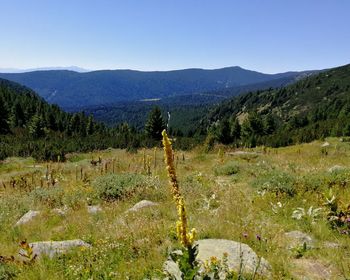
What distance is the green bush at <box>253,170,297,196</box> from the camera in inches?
377

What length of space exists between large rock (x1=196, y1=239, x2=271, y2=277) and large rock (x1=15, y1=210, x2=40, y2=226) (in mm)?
5169

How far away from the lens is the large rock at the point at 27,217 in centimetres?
879

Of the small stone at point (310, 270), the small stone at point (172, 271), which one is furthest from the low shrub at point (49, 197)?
the small stone at point (310, 270)

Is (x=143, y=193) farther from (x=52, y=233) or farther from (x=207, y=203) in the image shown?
(x=52, y=233)

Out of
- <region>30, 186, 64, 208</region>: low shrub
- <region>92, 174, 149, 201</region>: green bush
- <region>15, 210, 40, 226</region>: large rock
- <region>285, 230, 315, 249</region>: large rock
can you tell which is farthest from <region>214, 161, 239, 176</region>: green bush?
<region>15, 210, 40, 226</region>: large rock

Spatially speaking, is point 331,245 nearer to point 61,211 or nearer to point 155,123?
point 61,211

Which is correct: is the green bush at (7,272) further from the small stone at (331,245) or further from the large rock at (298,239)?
the small stone at (331,245)

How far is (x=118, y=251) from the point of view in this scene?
6020 mm

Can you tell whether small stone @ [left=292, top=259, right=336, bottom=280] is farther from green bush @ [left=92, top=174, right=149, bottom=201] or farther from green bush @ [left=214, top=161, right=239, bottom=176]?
green bush @ [left=214, top=161, right=239, bottom=176]

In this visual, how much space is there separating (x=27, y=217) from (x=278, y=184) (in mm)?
6795

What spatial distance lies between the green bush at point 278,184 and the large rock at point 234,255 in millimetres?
4249

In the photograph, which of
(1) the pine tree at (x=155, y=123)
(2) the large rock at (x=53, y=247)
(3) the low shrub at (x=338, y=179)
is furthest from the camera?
(1) the pine tree at (x=155, y=123)

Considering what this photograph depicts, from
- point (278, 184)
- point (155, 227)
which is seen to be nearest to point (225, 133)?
point (278, 184)

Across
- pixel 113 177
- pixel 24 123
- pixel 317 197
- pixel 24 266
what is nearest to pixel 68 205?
pixel 113 177
